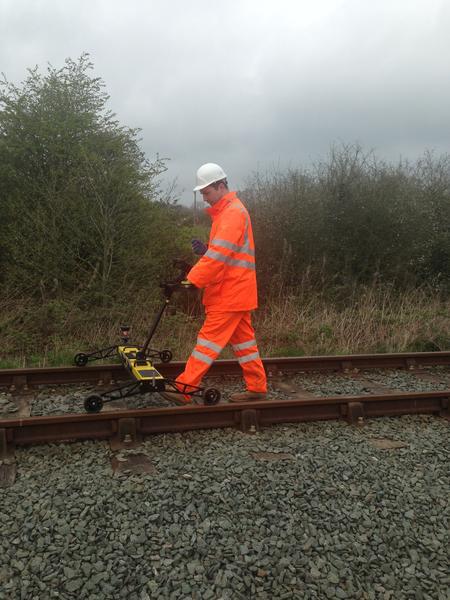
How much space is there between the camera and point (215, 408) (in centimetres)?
461

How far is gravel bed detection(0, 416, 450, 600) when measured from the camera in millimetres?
2607

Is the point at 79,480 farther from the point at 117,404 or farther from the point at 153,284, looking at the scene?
the point at 153,284

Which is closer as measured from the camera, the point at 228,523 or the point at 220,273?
the point at 228,523

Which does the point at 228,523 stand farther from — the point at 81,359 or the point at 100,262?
the point at 100,262

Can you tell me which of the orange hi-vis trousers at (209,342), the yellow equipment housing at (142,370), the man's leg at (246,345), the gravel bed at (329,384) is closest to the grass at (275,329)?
the gravel bed at (329,384)

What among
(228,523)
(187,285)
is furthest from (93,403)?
(228,523)

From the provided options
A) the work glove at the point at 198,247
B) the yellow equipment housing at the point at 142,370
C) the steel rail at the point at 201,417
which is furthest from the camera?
the work glove at the point at 198,247

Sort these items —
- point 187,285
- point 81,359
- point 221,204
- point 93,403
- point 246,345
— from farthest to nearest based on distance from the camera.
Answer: point 81,359, point 246,345, point 221,204, point 187,285, point 93,403

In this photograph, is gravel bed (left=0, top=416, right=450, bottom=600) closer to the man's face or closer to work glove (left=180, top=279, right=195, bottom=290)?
work glove (left=180, top=279, right=195, bottom=290)

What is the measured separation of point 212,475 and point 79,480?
0.93 meters

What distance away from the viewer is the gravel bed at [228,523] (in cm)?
261

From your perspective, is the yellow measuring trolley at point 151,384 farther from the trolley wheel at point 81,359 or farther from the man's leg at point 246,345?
the trolley wheel at point 81,359

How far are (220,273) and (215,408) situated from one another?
1305 mm

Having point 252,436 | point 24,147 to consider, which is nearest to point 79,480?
point 252,436
